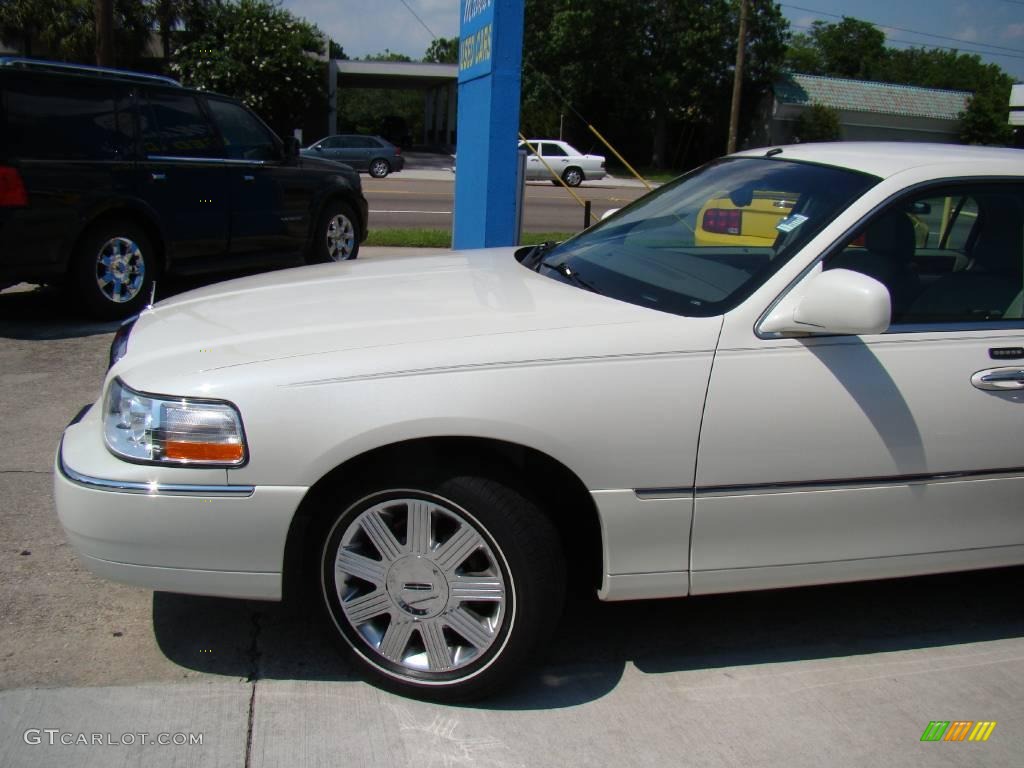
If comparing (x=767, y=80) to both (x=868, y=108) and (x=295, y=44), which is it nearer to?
(x=868, y=108)

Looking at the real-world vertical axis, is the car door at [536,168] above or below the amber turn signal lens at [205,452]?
above

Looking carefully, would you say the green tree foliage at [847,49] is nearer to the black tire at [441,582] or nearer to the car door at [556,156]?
the car door at [556,156]

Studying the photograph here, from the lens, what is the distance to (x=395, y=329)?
116 inches

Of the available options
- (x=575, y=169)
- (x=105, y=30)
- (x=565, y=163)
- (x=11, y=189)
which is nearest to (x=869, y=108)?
(x=575, y=169)

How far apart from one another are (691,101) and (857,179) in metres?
47.3

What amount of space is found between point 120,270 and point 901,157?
5.89 m

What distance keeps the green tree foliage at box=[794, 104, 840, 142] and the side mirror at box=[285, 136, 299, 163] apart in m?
42.7

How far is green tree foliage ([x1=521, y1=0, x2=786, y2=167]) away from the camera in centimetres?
4556

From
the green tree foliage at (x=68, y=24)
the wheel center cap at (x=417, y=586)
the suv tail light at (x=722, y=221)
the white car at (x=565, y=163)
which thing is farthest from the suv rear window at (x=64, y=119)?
the green tree foliage at (x=68, y=24)

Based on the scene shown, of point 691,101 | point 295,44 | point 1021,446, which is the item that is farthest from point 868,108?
point 1021,446

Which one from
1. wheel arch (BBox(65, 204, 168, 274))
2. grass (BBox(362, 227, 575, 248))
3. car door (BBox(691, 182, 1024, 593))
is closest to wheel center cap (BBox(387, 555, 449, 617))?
car door (BBox(691, 182, 1024, 593))

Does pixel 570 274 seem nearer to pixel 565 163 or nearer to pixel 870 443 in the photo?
pixel 870 443

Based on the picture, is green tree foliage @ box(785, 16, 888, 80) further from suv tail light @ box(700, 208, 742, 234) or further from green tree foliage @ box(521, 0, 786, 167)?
suv tail light @ box(700, 208, 742, 234)

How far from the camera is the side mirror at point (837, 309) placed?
→ 9.08 feet
